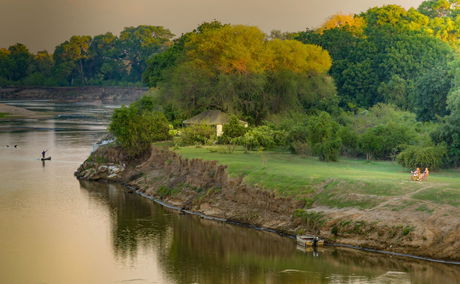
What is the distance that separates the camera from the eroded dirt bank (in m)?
38.9

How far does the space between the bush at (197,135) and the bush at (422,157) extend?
20.2m

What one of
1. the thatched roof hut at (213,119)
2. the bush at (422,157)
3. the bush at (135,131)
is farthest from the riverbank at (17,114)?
the bush at (422,157)

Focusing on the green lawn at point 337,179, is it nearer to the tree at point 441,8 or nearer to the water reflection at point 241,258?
the water reflection at point 241,258

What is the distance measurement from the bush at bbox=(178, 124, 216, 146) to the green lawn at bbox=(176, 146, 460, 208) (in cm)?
656

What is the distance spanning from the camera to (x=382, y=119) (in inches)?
2682

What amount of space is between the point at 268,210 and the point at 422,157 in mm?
11978

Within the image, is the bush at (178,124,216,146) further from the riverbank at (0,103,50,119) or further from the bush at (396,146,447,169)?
the riverbank at (0,103,50,119)

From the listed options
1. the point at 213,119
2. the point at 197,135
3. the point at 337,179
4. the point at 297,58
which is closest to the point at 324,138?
the point at 197,135

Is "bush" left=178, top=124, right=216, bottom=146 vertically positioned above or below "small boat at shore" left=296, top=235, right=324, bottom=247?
above

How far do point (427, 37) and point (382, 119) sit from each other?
21418 mm

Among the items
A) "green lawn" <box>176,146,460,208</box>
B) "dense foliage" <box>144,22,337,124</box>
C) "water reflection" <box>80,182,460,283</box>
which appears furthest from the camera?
"dense foliage" <box>144,22,337,124</box>

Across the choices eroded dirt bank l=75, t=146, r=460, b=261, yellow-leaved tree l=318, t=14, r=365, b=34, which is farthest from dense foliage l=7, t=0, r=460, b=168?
yellow-leaved tree l=318, t=14, r=365, b=34

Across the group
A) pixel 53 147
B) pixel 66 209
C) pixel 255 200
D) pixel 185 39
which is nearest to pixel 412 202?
pixel 255 200

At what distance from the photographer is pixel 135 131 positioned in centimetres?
6888
